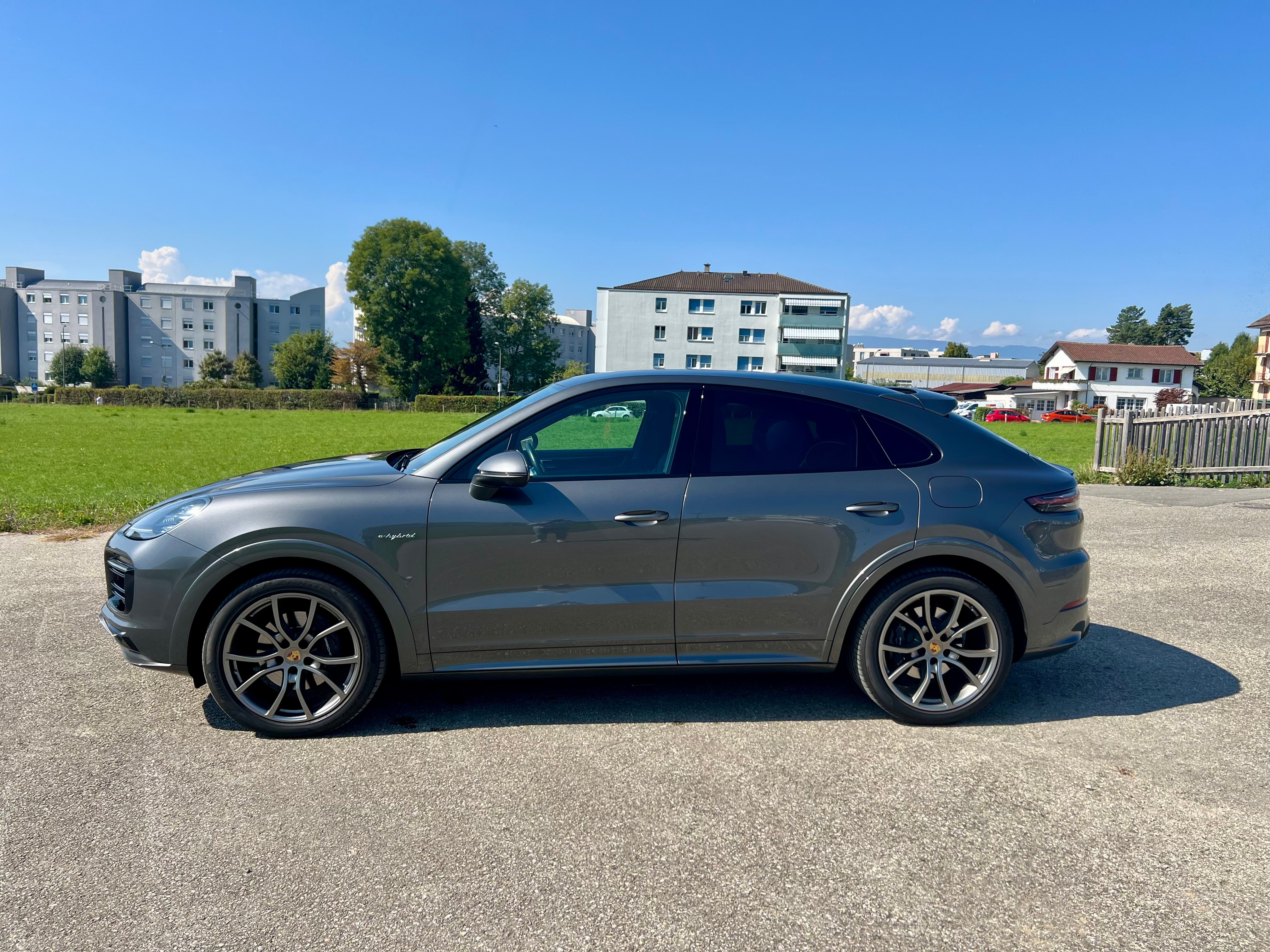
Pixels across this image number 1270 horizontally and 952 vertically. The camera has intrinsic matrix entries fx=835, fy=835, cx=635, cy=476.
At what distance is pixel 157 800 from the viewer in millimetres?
3275

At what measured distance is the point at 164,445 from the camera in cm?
2497

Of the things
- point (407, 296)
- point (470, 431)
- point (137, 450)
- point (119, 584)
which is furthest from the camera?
point (407, 296)

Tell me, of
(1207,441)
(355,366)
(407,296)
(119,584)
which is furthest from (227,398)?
(119,584)

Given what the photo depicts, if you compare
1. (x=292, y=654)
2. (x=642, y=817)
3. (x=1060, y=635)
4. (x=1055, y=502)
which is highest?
(x=1055, y=502)

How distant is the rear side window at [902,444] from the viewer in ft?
13.3

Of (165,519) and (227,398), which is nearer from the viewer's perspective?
(165,519)

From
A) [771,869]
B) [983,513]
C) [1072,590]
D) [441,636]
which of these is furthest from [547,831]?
[1072,590]

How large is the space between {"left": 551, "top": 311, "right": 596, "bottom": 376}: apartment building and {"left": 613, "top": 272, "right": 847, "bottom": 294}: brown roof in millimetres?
79743

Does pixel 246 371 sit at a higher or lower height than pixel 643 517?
higher

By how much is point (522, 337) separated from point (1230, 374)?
88980 millimetres

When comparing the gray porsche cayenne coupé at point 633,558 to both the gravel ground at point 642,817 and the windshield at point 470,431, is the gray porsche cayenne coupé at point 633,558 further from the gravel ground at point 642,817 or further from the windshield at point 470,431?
the gravel ground at point 642,817

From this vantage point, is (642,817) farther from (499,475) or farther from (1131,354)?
Result: (1131,354)

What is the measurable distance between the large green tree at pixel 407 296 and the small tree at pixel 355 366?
2028cm

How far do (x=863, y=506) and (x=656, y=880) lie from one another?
1.94 m
